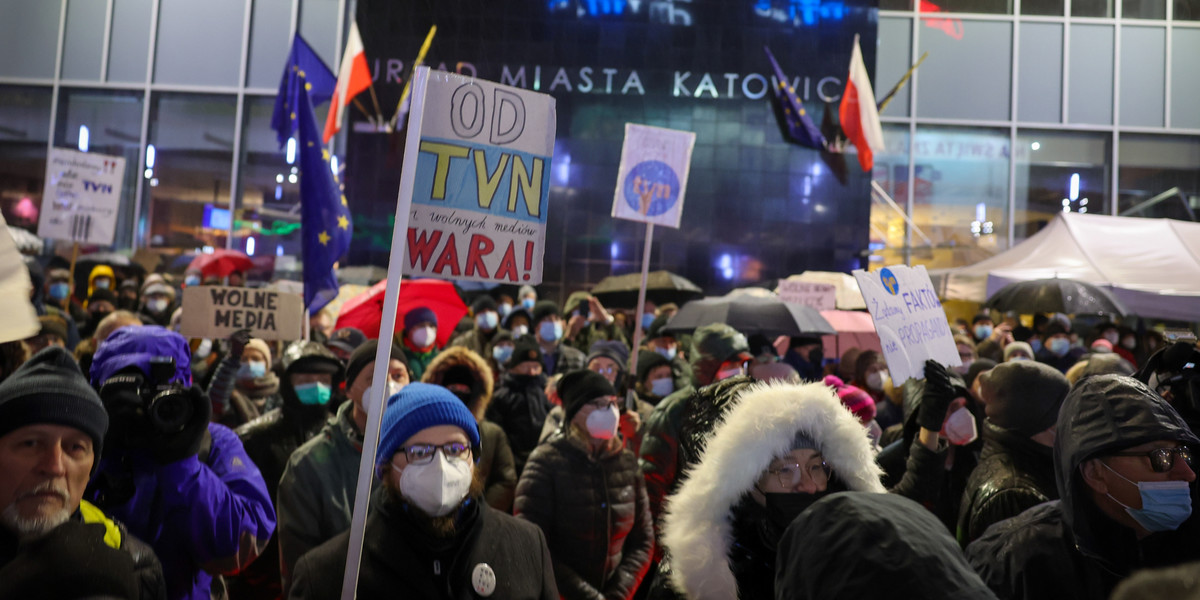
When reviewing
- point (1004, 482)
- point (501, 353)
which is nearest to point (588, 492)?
point (1004, 482)

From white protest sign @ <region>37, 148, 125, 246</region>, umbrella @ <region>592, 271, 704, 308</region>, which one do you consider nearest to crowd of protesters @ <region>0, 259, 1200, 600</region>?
white protest sign @ <region>37, 148, 125, 246</region>

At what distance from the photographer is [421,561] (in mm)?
2779

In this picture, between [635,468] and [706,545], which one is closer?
[706,545]

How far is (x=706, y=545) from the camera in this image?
8.76ft

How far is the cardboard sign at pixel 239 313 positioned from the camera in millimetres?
5621

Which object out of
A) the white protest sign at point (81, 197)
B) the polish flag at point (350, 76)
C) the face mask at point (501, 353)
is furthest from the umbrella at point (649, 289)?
the white protest sign at point (81, 197)

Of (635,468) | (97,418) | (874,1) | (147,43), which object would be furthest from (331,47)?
(97,418)

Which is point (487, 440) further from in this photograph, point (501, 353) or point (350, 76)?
point (350, 76)

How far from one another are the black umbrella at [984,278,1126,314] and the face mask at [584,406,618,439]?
7.00 m

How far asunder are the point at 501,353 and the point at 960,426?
4624 mm

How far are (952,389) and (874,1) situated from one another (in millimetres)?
15077

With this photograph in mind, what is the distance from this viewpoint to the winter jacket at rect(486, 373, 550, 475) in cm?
629

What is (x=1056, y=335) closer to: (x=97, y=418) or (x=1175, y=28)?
(x=97, y=418)

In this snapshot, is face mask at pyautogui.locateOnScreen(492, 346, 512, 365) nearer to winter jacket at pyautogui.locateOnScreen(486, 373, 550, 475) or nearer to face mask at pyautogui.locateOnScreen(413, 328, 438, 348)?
face mask at pyautogui.locateOnScreen(413, 328, 438, 348)
